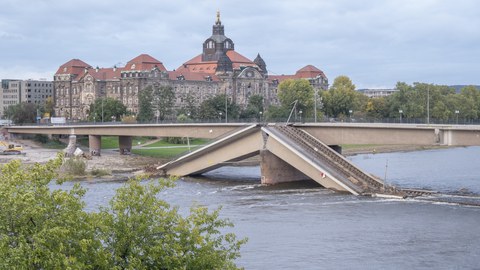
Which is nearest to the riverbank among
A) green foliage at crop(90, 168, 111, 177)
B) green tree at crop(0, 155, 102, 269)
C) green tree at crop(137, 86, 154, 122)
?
green foliage at crop(90, 168, 111, 177)

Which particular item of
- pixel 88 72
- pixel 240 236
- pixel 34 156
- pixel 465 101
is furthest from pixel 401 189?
pixel 88 72

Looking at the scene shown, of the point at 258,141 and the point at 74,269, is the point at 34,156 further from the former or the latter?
the point at 74,269

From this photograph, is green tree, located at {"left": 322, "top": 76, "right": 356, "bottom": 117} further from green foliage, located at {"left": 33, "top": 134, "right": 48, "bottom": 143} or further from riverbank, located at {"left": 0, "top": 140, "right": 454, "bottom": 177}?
green foliage, located at {"left": 33, "top": 134, "right": 48, "bottom": 143}

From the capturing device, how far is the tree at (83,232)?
2427 centimetres

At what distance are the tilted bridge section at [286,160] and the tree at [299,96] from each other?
6836cm

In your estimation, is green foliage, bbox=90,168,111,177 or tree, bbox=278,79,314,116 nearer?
green foliage, bbox=90,168,111,177

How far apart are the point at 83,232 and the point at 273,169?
59.3 metres

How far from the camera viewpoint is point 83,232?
2633 cm

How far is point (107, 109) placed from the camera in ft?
527

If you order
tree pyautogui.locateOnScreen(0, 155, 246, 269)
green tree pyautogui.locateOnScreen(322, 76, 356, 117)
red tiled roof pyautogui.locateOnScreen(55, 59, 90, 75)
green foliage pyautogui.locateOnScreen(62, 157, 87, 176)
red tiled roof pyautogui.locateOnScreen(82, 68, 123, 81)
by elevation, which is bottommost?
green foliage pyautogui.locateOnScreen(62, 157, 87, 176)

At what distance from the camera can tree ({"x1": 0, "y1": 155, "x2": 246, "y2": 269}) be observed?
24.3 metres

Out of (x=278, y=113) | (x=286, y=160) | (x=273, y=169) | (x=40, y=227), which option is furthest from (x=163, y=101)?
(x=40, y=227)

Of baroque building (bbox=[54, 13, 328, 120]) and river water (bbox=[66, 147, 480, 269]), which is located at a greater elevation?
baroque building (bbox=[54, 13, 328, 120])

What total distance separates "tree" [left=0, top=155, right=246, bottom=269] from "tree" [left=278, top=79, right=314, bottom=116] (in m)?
131
